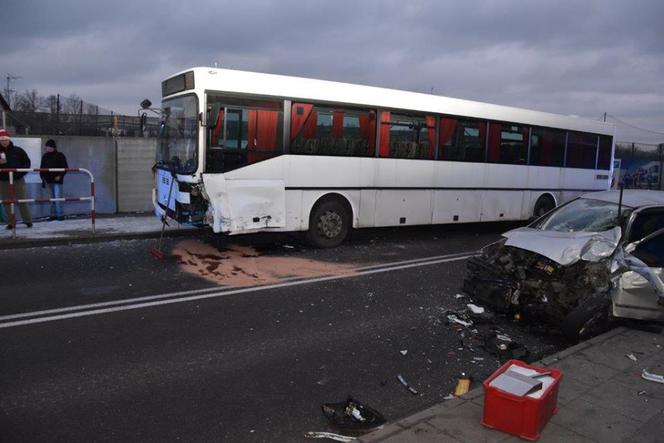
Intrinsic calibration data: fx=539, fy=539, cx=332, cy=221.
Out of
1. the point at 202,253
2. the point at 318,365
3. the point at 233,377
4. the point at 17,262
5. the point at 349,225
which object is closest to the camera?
the point at 233,377

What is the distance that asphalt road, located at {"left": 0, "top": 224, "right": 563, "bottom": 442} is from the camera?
12.9ft

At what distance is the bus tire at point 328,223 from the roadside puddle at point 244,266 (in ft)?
3.12

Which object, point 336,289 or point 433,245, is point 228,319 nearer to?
point 336,289

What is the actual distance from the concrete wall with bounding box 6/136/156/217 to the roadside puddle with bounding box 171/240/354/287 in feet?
15.6

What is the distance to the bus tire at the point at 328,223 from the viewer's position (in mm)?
10398

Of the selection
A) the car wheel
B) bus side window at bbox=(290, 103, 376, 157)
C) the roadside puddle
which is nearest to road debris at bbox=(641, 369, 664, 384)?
the car wheel

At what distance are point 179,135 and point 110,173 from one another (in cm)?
537

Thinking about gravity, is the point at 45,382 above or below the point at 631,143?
below

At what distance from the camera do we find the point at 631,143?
3125 cm

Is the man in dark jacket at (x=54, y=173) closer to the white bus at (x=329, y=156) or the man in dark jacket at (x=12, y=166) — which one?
the man in dark jacket at (x=12, y=166)

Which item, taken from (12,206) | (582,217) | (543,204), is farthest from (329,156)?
(543,204)

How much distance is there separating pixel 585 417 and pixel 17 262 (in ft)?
28.0

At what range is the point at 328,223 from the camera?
1055cm

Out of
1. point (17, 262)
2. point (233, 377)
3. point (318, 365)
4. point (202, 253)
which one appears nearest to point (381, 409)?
point (318, 365)
